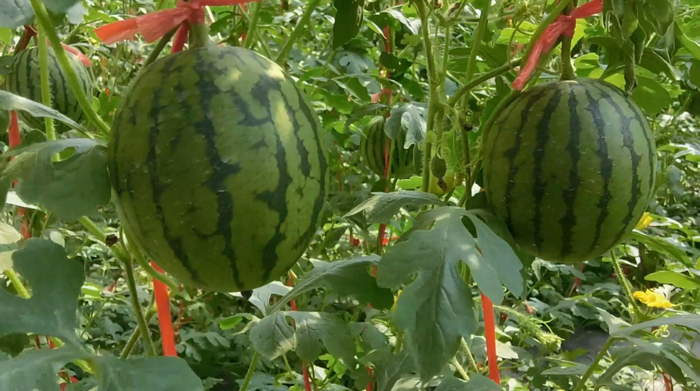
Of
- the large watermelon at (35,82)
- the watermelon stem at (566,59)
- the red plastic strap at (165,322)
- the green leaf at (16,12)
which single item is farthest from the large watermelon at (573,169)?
the large watermelon at (35,82)

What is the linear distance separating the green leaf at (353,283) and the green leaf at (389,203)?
9 centimetres

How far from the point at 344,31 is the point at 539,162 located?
Result: 1.32 feet

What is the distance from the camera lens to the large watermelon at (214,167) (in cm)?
69

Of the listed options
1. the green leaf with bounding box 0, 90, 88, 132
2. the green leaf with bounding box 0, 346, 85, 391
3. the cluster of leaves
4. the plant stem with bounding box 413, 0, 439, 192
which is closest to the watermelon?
the cluster of leaves

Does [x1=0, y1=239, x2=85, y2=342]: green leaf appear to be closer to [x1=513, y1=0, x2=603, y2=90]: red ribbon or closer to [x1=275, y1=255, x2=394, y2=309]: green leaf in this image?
[x1=275, y1=255, x2=394, y2=309]: green leaf

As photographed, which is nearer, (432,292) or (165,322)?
(432,292)

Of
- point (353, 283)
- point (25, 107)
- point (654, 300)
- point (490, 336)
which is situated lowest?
point (654, 300)

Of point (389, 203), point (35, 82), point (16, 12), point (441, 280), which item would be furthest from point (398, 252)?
point (35, 82)

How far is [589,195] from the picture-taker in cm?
84

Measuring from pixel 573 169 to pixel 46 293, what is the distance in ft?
2.26

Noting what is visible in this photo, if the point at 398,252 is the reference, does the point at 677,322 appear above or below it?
below

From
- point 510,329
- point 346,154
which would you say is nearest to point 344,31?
point 510,329

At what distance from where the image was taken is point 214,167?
0.69 m

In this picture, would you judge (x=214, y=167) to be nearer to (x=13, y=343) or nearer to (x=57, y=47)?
(x=57, y=47)
